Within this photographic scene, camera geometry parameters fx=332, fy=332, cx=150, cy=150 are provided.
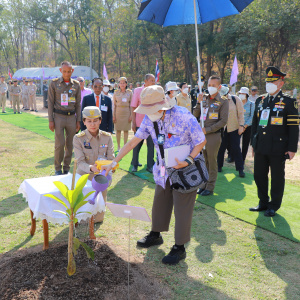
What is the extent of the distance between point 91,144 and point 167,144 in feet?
4.54

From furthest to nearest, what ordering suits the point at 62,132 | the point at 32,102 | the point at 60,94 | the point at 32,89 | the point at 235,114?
the point at 32,102, the point at 32,89, the point at 235,114, the point at 62,132, the point at 60,94

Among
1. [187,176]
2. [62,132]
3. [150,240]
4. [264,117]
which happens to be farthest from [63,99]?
[187,176]

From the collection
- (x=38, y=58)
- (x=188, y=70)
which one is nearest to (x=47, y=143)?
(x=188, y=70)

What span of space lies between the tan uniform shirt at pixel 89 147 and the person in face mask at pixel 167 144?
3.04 ft

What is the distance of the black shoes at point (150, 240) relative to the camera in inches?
146

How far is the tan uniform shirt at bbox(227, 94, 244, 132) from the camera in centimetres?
683

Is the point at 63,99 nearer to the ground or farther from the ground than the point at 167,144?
farther from the ground

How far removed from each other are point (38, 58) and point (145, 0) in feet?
234

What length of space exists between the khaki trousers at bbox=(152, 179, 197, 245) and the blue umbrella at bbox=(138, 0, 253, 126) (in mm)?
2531

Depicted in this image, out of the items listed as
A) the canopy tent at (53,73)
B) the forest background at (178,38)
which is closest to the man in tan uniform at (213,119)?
the forest background at (178,38)

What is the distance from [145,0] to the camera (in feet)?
15.2

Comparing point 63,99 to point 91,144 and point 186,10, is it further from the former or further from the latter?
point 186,10

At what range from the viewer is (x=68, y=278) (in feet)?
9.54

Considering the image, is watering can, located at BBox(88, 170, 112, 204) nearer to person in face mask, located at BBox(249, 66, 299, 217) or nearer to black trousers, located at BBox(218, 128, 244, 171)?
person in face mask, located at BBox(249, 66, 299, 217)
